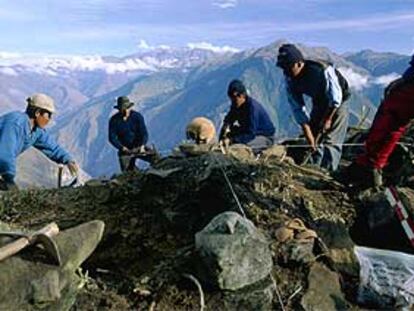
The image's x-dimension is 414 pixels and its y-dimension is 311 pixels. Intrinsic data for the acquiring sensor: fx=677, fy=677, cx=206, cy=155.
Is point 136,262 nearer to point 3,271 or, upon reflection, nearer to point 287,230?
point 287,230

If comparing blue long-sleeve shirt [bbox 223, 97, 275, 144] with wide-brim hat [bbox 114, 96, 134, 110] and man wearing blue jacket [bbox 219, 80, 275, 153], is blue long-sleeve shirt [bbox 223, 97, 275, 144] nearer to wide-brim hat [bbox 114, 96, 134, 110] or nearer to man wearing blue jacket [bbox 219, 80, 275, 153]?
man wearing blue jacket [bbox 219, 80, 275, 153]

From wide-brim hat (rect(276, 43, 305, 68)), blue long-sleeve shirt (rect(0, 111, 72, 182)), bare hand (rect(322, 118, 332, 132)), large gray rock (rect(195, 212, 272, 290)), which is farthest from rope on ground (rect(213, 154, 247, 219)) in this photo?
blue long-sleeve shirt (rect(0, 111, 72, 182))

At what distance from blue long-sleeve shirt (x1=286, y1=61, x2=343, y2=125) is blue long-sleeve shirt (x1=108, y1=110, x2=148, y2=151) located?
8.20 metres

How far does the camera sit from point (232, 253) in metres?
7.29

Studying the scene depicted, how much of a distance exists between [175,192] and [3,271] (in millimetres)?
4214

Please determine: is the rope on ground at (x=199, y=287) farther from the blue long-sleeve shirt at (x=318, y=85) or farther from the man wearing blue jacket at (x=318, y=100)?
the blue long-sleeve shirt at (x=318, y=85)

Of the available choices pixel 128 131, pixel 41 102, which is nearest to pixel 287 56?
pixel 41 102

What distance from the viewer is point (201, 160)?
34.4ft

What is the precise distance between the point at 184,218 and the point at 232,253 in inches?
86.4

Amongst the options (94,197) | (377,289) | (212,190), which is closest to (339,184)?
(212,190)

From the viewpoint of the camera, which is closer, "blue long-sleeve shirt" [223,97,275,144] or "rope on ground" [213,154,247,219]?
"rope on ground" [213,154,247,219]

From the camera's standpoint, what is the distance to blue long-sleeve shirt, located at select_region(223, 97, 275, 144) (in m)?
15.1

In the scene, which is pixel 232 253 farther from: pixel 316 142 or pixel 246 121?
pixel 246 121

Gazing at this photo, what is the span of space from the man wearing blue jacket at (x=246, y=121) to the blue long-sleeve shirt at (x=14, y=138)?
173 inches
